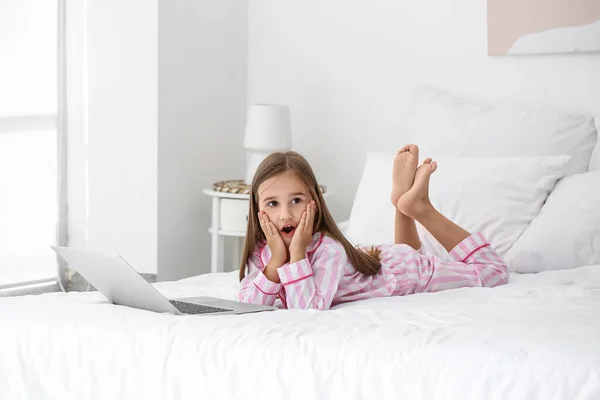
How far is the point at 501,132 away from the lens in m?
2.89

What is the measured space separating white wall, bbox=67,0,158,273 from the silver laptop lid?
63.4 inches

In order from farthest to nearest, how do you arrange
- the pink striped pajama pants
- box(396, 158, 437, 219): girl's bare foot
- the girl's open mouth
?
box(396, 158, 437, 219): girl's bare foot < the pink striped pajama pants < the girl's open mouth

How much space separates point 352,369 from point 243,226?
2.06 meters

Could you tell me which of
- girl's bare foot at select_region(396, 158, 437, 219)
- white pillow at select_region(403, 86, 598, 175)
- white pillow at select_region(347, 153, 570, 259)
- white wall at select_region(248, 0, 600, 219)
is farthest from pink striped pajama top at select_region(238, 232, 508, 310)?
white wall at select_region(248, 0, 600, 219)

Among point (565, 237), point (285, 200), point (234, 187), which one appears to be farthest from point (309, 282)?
point (234, 187)

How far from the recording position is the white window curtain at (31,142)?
3.31m

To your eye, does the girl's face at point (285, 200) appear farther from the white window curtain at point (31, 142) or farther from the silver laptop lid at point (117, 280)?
the white window curtain at point (31, 142)

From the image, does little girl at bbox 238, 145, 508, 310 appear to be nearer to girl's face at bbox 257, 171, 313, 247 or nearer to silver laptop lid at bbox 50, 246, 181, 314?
girl's face at bbox 257, 171, 313, 247

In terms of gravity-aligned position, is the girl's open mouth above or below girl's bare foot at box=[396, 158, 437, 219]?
below

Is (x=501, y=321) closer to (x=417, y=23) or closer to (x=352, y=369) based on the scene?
(x=352, y=369)

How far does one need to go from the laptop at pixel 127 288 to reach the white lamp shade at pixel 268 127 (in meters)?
1.58

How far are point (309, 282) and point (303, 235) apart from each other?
11cm

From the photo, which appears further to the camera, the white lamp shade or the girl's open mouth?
the white lamp shade

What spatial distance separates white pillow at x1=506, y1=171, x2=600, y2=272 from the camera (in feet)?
7.94
